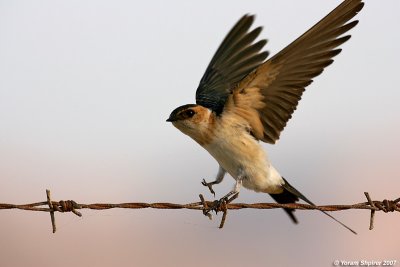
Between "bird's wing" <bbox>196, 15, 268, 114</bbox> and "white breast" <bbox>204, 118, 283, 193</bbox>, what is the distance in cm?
35

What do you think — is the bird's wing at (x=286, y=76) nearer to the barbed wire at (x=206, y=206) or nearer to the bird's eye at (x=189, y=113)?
the bird's eye at (x=189, y=113)

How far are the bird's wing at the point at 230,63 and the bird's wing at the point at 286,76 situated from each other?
32cm

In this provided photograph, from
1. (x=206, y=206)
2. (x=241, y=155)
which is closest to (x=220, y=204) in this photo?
(x=206, y=206)

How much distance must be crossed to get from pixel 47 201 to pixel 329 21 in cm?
184

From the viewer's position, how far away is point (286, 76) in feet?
12.6

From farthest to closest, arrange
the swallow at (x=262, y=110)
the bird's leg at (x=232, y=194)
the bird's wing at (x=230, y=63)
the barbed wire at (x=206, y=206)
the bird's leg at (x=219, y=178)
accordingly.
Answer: the bird's wing at (x=230, y=63), the bird's leg at (x=219, y=178), the swallow at (x=262, y=110), the bird's leg at (x=232, y=194), the barbed wire at (x=206, y=206)

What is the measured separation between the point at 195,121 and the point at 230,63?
37.7 inches

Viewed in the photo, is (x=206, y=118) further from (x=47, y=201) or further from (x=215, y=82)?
(x=47, y=201)

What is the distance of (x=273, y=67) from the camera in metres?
3.77

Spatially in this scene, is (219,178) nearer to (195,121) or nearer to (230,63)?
(195,121)

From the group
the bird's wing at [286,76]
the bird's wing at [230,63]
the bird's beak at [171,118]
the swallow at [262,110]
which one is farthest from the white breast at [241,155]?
the bird's wing at [230,63]

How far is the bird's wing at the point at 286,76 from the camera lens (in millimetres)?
3686

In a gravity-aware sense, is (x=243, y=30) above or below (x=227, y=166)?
above

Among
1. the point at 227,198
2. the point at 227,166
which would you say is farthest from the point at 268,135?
the point at 227,198
